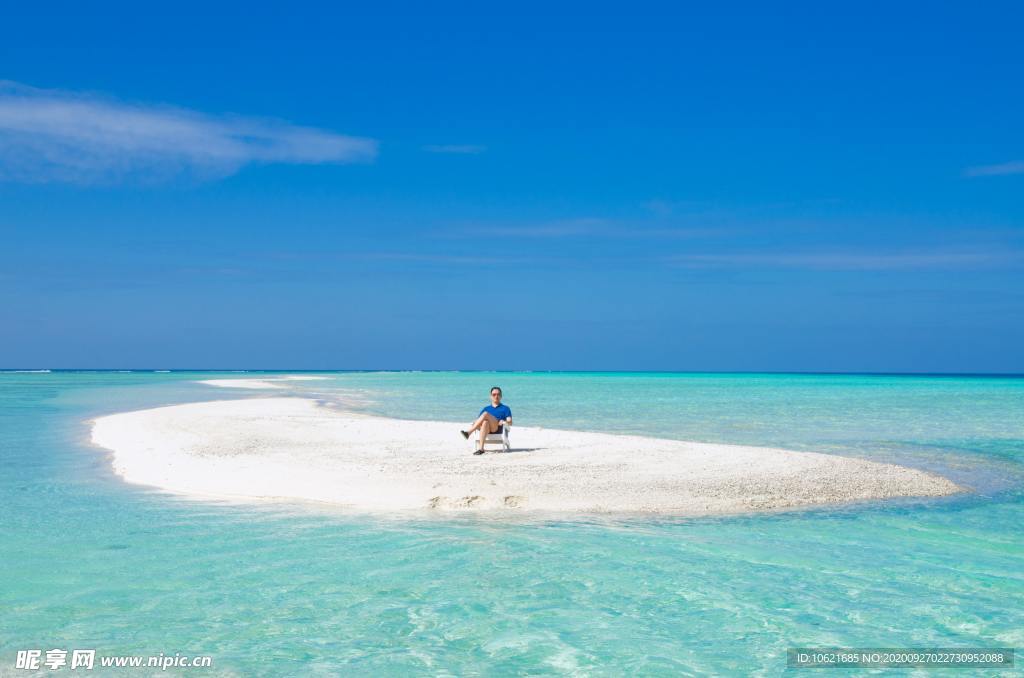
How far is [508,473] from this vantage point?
1498cm

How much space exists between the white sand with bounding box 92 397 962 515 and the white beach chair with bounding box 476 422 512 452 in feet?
1.03

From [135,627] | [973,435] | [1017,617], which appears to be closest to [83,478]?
[135,627]

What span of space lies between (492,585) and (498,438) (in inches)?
371

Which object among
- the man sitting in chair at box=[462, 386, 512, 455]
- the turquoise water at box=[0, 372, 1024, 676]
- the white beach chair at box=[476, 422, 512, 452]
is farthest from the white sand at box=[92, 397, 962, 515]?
the turquoise water at box=[0, 372, 1024, 676]

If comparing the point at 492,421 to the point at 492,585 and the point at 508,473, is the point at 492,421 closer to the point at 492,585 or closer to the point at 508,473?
the point at 508,473

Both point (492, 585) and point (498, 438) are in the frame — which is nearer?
point (492, 585)

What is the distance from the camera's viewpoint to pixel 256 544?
10.1m

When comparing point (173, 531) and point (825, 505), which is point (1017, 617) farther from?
point (173, 531)

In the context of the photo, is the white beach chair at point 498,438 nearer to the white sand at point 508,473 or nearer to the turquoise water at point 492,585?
the white sand at point 508,473

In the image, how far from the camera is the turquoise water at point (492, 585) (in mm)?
6867

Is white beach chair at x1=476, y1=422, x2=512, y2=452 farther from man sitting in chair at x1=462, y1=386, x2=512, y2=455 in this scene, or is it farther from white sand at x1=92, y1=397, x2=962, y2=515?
white sand at x1=92, y1=397, x2=962, y2=515

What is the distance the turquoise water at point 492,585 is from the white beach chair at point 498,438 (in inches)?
233

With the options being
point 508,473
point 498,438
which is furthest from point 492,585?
point 498,438

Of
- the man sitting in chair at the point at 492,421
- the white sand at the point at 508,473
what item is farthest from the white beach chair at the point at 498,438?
the white sand at the point at 508,473
